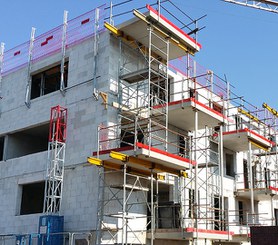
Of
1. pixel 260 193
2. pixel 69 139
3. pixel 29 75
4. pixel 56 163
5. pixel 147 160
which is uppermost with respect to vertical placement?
pixel 29 75

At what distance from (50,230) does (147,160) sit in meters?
4.82

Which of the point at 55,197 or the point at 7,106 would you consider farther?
the point at 7,106

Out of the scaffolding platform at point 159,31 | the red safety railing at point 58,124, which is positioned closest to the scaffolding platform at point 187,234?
the red safety railing at point 58,124

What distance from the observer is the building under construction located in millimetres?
17969

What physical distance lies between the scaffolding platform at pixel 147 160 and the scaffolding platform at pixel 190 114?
241cm

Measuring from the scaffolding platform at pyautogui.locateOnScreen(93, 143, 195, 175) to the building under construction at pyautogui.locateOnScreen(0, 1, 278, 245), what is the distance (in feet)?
0.15

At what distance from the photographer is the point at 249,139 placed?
83.6ft

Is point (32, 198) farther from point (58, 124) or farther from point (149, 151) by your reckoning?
point (149, 151)

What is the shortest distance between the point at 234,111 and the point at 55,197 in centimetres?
1515

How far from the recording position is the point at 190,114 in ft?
67.1

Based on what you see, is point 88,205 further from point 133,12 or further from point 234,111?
point 234,111

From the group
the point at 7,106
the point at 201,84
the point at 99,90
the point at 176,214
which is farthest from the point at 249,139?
the point at 7,106

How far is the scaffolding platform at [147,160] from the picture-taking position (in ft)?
54.7

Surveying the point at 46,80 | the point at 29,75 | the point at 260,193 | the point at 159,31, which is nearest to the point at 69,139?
the point at 29,75
